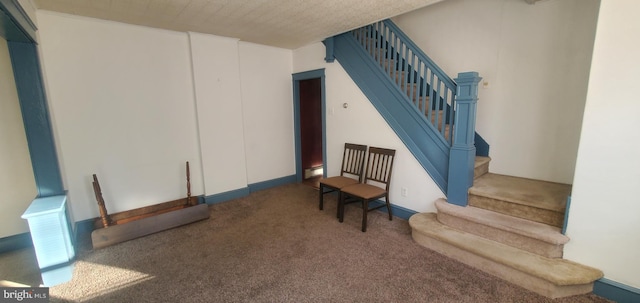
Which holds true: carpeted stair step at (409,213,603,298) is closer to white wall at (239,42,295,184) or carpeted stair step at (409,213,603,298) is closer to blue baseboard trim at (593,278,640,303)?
blue baseboard trim at (593,278,640,303)

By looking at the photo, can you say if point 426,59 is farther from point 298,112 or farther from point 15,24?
point 15,24

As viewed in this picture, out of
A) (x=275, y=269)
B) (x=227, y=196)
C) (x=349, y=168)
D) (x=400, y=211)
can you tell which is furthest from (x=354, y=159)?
(x=227, y=196)

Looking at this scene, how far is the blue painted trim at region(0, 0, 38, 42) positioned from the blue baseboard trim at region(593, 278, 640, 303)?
4.52m

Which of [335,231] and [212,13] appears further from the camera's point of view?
[335,231]

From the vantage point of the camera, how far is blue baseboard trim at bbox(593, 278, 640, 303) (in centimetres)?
186

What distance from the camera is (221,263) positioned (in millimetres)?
2465

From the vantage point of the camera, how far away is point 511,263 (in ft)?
6.91

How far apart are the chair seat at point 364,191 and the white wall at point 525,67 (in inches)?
62.2

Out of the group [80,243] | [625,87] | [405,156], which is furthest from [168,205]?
[625,87]

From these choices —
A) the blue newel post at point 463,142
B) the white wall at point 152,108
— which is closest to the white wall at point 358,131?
the blue newel post at point 463,142

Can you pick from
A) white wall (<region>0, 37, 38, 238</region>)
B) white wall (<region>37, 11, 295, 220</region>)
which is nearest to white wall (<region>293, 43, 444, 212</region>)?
white wall (<region>37, 11, 295, 220</region>)

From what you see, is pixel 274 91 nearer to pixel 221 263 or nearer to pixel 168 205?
pixel 168 205

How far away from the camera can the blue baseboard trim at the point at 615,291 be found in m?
1.86

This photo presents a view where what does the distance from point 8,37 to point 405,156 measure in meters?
3.98
